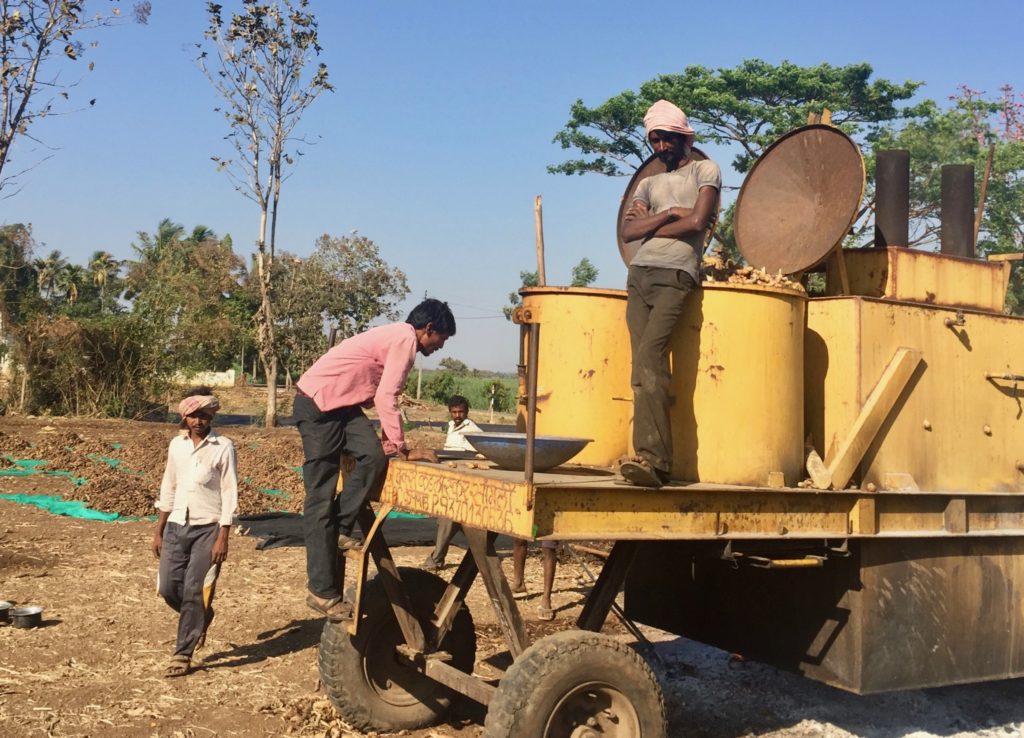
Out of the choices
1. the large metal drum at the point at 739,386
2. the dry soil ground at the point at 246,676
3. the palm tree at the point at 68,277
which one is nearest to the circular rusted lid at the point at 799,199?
the large metal drum at the point at 739,386

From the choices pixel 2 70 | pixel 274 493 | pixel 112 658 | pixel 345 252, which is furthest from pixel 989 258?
pixel 345 252

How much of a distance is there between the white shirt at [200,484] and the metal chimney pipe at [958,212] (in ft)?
16.4

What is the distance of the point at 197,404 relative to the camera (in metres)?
6.08

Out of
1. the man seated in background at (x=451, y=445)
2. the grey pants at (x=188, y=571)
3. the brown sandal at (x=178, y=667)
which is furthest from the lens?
the man seated in background at (x=451, y=445)

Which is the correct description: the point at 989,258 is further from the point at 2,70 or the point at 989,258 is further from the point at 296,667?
the point at 2,70

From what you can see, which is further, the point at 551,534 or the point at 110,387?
the point at 110,387

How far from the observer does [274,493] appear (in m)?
13.4

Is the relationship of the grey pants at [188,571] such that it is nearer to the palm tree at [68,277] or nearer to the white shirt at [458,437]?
the white shirt at [458,437]

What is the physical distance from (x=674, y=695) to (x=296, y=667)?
7.99 feet

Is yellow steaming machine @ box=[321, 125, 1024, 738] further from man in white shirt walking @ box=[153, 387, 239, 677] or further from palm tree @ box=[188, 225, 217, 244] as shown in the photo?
palm tree @ box=[188, 225, 217, 244]

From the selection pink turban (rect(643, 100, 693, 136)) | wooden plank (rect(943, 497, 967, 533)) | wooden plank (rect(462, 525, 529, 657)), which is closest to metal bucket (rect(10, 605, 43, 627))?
wooden plank (rect(462, 525, 529, 657))

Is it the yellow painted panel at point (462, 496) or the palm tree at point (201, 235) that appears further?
the palm tree at point (201, 235)

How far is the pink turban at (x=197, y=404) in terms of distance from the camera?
606cm

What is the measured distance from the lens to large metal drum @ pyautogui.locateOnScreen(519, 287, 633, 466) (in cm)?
481
